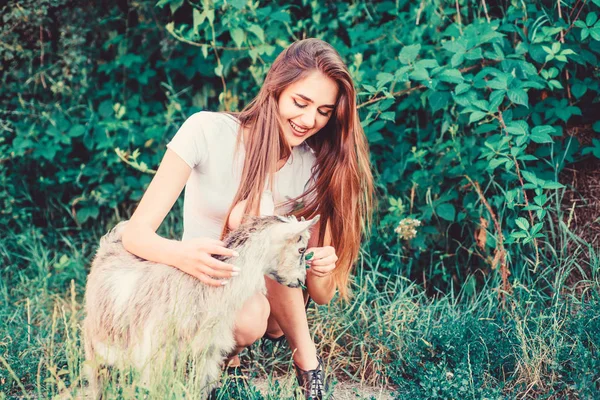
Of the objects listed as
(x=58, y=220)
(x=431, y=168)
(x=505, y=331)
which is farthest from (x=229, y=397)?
(x=58, y=220)

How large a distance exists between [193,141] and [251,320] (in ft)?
2.60

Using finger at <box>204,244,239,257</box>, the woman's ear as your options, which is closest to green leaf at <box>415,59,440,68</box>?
the woman's ear

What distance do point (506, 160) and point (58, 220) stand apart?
3339 mm

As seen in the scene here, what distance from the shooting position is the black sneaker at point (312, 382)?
9.75 ft

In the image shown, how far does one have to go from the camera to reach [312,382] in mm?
3002

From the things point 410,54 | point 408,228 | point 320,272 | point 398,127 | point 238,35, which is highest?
point 238,35

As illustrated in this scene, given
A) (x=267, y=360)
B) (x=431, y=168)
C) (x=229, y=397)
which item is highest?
(x=431, y=168)

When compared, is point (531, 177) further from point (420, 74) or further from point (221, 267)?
point (221, 267)

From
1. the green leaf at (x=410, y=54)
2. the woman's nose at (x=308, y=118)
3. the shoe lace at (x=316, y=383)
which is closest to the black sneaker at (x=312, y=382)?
the shoe lace at (x=316, y=383)

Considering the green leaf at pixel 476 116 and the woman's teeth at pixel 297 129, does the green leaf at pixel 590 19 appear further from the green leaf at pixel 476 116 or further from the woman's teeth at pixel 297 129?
the woman's teeth at pixel 297 129

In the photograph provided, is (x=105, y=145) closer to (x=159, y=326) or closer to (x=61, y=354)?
(x=61, y=354)

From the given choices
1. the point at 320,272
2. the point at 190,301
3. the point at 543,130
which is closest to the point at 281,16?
the point at 543,130

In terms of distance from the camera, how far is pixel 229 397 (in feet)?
8.84

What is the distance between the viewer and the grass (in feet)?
9.55
